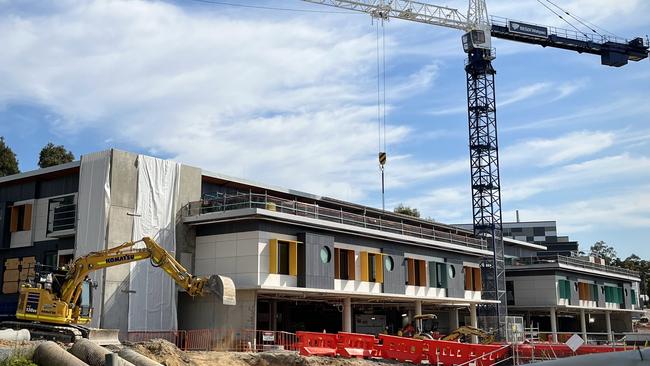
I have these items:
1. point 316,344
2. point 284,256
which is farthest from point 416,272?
point 316,344

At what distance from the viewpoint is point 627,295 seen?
8475 centimetres

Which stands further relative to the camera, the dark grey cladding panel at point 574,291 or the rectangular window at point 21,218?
the dark grey cladding panel at point 574,291

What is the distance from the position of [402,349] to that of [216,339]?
1012cm

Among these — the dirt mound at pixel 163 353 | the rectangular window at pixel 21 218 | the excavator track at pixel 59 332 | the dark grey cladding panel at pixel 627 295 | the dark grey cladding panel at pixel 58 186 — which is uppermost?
the dark grey cladding panel at pixel 58 186

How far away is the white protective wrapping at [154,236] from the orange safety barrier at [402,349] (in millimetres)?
11727

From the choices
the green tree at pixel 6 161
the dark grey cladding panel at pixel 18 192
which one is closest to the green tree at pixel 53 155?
the green tree at pixel 6 161

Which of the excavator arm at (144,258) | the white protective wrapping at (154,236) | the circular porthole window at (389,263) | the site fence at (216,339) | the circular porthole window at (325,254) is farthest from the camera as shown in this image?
the circular porthole window at (389,263)

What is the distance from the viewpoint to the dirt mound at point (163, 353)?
1023 inches

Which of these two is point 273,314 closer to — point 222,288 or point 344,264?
point 344,264

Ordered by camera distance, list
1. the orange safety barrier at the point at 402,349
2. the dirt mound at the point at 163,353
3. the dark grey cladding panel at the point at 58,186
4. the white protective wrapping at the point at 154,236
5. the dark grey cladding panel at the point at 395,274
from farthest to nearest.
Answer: the dark grey cladding panel at the point at 395,274, the dark grey cladding panel at the point at 58,186, the white protective wrapping at the point at 154,236, the orange safety barrier at the point at 402,349, the dirt mound at the point at 163,353

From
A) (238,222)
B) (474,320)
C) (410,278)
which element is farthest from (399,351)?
(474,320)

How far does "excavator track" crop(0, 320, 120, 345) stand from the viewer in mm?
28625

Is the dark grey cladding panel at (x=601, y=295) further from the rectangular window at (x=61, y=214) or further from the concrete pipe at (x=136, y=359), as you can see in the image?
the concrete pipe at (x=136, y=359)

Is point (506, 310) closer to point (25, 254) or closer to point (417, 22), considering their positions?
point (417, 22)
